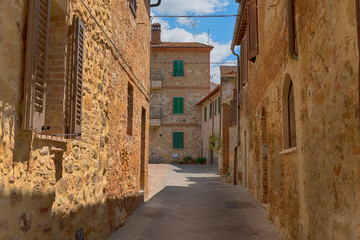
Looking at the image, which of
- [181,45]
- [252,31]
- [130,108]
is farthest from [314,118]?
[181,45]

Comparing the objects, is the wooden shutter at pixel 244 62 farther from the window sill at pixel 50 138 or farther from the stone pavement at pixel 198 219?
the window sill at pixel 50 138

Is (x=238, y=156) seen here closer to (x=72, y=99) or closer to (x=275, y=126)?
(x=275, y=126)

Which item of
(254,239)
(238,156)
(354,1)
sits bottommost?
(254,239)

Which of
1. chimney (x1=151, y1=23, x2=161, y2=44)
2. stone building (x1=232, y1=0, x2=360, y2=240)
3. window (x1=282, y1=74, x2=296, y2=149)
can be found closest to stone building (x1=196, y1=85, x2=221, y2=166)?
chimney (x1=151, y1=23, x2=161, y2=44)

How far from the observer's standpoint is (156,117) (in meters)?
27.8

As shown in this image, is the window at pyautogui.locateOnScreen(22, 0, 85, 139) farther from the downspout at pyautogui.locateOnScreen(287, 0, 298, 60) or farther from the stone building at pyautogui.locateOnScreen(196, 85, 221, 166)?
the stone building at pyautogui.locateOnScreen(196, 85, 221, 166)

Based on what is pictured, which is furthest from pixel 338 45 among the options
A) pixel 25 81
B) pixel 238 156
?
pixel 238 156

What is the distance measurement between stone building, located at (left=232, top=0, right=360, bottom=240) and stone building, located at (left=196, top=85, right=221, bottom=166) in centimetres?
1564

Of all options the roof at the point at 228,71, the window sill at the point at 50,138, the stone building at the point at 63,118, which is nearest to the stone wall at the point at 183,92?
the roof at the point at 228,71

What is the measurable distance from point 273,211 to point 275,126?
1.60 meters

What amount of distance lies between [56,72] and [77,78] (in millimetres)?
246

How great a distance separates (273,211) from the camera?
21.6ft

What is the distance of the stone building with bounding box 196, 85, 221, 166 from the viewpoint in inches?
905

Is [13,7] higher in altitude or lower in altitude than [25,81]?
higher
